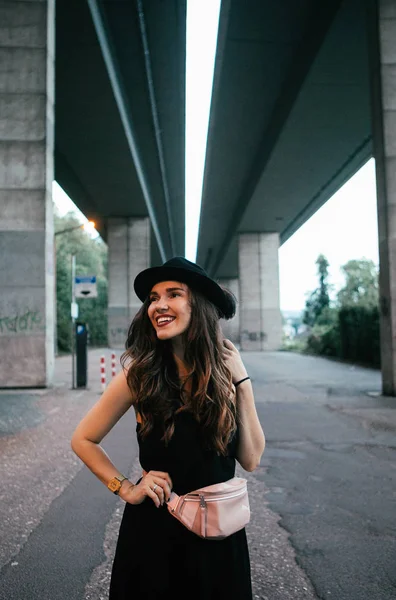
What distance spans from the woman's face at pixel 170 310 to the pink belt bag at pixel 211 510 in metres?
0.52

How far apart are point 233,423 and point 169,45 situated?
19227mm

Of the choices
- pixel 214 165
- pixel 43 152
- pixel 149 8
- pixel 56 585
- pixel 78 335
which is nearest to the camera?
pixel 56 585

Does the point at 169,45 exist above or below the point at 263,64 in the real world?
above

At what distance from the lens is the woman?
1604 mm

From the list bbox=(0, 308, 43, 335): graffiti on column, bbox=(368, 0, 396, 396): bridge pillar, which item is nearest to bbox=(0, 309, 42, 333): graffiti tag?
bbox=(0, 308, 43, 335): graffiti on column

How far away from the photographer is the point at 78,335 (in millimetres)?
12672

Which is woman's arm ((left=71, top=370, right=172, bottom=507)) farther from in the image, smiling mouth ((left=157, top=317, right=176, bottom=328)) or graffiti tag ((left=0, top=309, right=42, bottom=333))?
graffiti tag ((left=0, top=309, right=42, bottom=333))

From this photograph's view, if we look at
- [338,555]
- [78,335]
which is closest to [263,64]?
[78,335]

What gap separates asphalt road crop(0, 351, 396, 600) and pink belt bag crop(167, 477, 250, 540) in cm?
140

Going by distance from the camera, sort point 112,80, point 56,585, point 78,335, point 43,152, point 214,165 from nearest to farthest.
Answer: point 56,585
point 43,152
point 78,335
point 112,80
point 214,165

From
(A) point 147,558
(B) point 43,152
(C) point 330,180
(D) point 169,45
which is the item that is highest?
(D) point 169,45

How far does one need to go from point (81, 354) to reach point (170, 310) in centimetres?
1118

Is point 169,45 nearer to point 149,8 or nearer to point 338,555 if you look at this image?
point 149,8

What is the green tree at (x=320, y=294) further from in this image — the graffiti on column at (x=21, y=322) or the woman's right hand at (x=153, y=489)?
the woman's right hand at (x=153, y=489)
